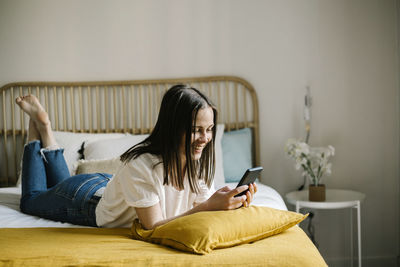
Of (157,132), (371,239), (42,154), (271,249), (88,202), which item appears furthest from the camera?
(371,239)

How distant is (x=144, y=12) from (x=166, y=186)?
1.69 m

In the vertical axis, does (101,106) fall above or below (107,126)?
above

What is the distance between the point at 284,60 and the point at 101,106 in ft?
4.23

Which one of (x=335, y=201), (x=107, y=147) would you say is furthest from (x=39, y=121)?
(x=335, y=201)

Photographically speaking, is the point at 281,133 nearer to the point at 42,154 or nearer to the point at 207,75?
the point at 207,75

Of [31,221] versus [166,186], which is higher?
[166,186]

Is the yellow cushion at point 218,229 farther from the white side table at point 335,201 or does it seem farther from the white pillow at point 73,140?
the white pillow at point 73,140

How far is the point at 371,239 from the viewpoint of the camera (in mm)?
2615

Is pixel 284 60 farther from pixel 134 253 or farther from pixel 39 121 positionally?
pixel 134 253

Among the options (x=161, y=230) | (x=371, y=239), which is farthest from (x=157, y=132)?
(x=371, y=239)

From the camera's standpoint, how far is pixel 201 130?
128cm

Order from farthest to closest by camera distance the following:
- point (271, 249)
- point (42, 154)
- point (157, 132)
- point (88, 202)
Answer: point (42, 154) < point (88, 202) < point (157, 132) < point (271, 249)

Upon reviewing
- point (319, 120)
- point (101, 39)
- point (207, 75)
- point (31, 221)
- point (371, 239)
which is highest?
point (101, 39)

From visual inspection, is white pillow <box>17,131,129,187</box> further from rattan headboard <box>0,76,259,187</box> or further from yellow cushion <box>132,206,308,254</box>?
yellow cushion <box>132,206,308,254</box>
